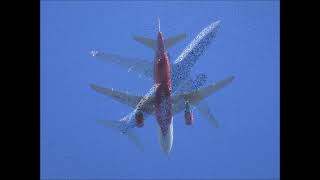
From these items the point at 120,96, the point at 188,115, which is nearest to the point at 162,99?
the point at 188,115

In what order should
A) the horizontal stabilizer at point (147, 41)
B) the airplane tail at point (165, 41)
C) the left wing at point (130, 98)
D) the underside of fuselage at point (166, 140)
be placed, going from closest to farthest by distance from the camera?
1. the left wing at point (130, 98)
2. the underside of fuselage at point (166, 140)
3. the airplane tail at point (165, 41)
4. the horizontal stabilizer at point (147, 41)

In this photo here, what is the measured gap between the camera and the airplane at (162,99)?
1753cm

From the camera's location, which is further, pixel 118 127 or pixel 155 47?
pixel 118 127

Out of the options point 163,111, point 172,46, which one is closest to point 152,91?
point 163,111

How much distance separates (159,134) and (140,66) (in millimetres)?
2959

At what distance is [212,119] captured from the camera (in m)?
19.0

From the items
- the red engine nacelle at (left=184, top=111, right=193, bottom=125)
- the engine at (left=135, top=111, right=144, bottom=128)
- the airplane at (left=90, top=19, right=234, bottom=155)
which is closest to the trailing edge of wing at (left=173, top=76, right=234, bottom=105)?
the airplane at (left=90, top=19, right=234, bottom=155)

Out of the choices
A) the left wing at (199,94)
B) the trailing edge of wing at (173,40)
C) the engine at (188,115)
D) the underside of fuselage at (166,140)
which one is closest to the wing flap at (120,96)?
the underside of fuselage at (166,140)

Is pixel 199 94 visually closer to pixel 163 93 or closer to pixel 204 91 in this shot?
pixel 204 91

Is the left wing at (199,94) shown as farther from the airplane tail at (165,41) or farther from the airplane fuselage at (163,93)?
the airplane tail at (165,41)

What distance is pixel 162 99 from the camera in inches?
698

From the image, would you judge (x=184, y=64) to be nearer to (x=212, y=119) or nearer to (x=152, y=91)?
(x=152, y=91)

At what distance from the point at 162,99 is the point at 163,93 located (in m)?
0.32

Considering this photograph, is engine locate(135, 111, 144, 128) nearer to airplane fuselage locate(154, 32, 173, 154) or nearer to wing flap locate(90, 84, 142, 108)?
wing flap locate(90, 84, 142, 108)
